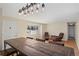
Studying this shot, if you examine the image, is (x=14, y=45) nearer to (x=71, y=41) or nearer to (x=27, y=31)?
(x=27, y=31)

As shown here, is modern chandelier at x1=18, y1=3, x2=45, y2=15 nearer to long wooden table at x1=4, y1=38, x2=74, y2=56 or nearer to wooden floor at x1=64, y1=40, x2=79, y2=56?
long wooden table at x1=4, y1=38, x2=74, y2=56

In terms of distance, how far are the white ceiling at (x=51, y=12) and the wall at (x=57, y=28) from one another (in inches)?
2.8

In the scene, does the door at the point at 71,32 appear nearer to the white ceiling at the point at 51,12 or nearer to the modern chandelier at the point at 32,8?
the white ceiling at the point at 51,12

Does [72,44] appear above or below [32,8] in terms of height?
below

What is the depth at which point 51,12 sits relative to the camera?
69.2 inches

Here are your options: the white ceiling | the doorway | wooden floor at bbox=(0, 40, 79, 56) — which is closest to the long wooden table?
wooden floor at bbox=(0, 40, 79, 56)

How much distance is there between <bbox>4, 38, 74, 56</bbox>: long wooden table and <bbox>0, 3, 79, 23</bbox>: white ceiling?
16.5 inches

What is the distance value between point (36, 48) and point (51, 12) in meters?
0.69

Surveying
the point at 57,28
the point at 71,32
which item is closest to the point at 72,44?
the point at 71,32

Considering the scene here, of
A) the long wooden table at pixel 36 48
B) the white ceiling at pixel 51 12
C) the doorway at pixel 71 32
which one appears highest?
the white ceiling at pixel 51 12

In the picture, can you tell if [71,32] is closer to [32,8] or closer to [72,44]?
[72,44]

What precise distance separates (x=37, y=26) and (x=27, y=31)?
206mm

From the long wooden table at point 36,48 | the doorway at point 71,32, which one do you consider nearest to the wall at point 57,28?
the doorway at point 71,32

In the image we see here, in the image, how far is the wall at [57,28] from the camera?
5.73 feet
